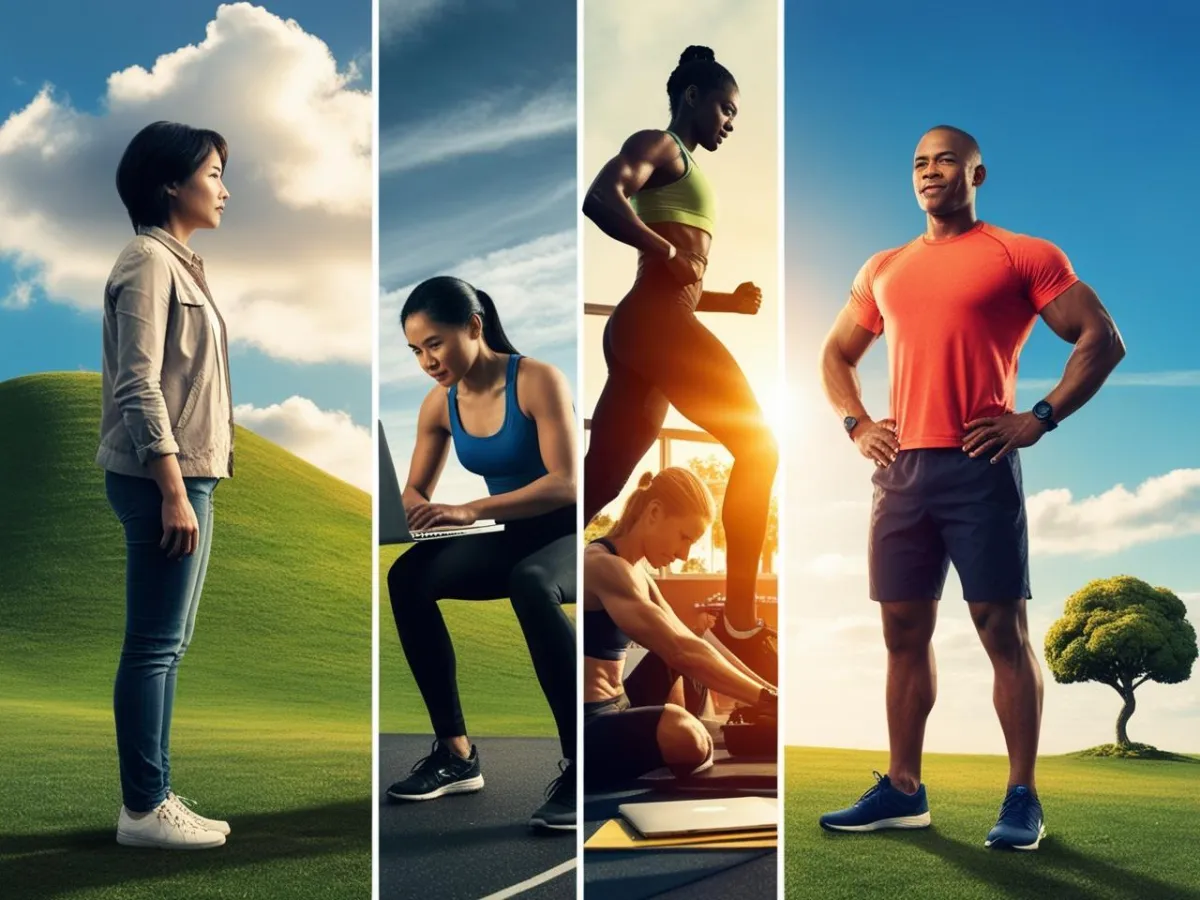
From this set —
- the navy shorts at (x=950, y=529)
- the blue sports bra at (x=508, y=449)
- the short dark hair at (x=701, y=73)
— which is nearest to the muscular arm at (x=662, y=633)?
the blue sports bra at (x=508, y=449)

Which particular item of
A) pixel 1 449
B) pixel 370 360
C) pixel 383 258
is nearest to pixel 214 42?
pixel 383 258

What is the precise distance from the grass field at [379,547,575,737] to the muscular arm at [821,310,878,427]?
1.06m

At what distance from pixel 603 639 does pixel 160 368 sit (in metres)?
1.55

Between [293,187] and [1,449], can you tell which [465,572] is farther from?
[1,449]

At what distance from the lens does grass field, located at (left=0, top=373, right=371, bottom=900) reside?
10.6 feet

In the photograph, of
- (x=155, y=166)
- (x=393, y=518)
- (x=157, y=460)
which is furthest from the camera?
(x=393, y=518)

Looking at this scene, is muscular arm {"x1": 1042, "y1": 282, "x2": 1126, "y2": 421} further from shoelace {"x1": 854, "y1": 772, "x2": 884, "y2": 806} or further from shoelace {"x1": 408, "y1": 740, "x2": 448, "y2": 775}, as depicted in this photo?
shoelace {"x1": 408, "y1": 740, "x2": 448, "y2": 775}

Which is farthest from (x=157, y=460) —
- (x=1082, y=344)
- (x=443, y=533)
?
(x=1082, y=344)

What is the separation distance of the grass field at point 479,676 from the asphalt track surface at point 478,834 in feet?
0.16

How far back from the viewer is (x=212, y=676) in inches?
167

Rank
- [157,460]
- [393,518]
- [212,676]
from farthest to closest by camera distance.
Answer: [212,676], [393,518], [157,460]

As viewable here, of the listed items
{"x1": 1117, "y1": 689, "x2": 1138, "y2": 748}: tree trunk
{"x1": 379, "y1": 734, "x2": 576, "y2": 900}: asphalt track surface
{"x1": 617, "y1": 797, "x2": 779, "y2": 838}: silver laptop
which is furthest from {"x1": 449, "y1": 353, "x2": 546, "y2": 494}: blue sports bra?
{"x1": 1117, "y1": 689, "x2": 1138, "y2": 748}: tree trunk

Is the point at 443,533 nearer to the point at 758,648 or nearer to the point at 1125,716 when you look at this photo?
the point at 758,648

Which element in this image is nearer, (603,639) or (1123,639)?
(1123,639)
